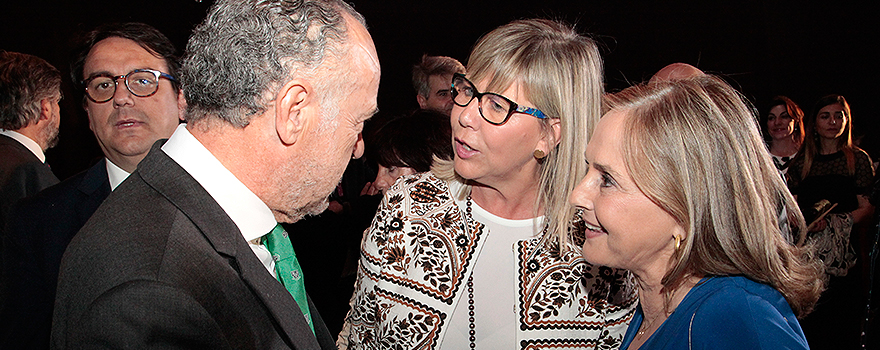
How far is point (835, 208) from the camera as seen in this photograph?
408 cm

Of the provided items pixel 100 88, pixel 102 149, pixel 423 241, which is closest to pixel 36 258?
pixel 102 149

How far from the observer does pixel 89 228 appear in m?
0.87

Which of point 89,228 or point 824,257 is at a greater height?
point 89,228

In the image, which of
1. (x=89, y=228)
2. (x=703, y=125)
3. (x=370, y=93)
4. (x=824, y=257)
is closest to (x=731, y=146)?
(x=703, y=125)

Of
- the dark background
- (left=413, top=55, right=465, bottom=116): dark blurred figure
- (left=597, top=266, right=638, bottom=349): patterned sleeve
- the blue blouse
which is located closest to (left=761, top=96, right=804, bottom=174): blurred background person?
the dark background

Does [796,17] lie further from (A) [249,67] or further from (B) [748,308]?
(A) [249,67]

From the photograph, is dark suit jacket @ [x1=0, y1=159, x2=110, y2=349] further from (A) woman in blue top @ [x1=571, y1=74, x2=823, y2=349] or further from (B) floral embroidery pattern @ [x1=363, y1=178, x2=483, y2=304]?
(A) woman in blue top @ [x1=571, y1=74, x2=823, y2=349]

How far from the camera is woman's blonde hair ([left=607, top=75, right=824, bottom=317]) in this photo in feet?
3.78

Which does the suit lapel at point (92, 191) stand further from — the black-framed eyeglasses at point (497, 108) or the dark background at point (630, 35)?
the dark background at point (630, 35)

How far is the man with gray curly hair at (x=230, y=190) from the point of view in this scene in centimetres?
77

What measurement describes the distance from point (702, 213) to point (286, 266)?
0.95 m

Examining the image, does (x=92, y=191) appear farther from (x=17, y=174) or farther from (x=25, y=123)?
(x=25, y=123)

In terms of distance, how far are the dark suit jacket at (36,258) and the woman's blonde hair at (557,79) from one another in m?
1.36

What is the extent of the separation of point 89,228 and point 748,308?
1.22 m
